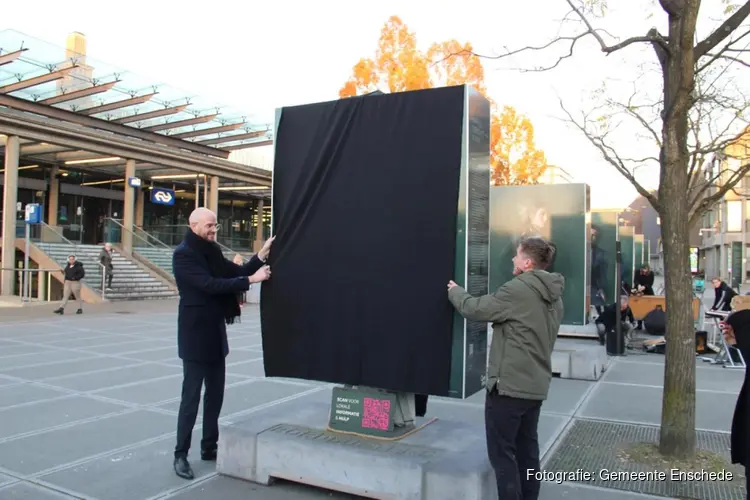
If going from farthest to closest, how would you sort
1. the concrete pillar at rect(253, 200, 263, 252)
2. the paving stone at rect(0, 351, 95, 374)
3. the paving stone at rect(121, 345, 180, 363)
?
the concrete pillar at rect(253, 200, 263, 252) < the paving stone at rect(121, 345, 180, 363) < the paving stone at rect(0, 351, 95, 374)

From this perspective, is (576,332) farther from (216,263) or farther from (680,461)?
(216,263)

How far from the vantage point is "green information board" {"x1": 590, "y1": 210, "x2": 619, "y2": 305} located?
13.6 m

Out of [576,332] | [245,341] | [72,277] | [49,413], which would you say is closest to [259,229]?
[72,277]

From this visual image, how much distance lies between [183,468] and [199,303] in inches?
48.9

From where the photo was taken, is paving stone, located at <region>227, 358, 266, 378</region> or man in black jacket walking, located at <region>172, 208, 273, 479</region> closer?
man in black jacket walking, located at <region>172, 208, 273, 479</region>

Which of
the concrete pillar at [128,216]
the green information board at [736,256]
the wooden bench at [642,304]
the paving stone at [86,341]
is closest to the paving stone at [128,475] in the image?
the paving stone at [86,341]

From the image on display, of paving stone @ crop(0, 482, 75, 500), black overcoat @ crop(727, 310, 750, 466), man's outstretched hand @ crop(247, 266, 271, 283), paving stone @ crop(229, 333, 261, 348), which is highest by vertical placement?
man's outstretched hand @ crop(247, 266, 271, 283)

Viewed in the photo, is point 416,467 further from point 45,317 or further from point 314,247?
point 45,317

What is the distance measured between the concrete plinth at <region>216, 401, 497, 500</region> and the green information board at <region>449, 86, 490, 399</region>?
44 cm

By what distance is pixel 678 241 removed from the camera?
5.19m

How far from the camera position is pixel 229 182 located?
3478cm

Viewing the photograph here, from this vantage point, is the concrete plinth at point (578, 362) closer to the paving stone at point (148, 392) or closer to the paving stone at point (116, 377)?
the paving stone at point (148, 392)

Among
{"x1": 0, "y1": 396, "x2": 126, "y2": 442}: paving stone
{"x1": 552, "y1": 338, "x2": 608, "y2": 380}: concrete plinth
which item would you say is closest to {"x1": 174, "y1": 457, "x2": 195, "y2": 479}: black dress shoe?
{"x1": 0, "y1": 396, "x2": 126, "y2": 442}: paving stone

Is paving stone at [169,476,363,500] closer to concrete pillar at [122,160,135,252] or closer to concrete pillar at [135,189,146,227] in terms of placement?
Answer: concrete pillar at [122,160,135,252]
